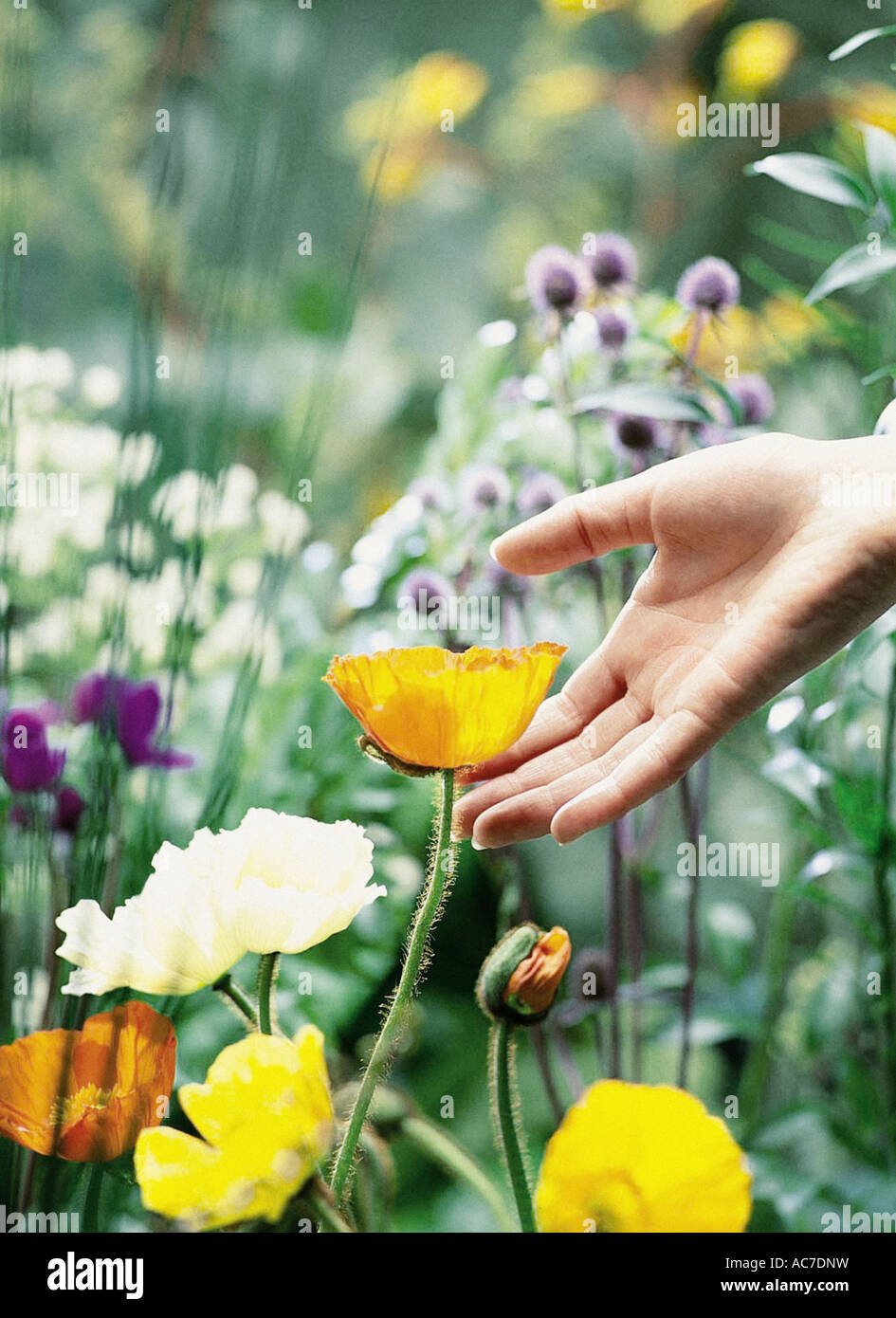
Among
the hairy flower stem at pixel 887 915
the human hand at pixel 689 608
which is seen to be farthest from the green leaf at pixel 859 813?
the human hand at pixel 689 608

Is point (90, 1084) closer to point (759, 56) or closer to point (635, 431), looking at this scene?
point (635, 431)

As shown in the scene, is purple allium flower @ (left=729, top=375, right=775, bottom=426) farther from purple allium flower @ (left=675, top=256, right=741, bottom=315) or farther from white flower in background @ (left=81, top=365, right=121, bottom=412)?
white flower in background @ (left=81, top=365, right=121, bottom=412)

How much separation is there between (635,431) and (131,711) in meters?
0.30

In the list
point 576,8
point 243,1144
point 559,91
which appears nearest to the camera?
point 243,1144

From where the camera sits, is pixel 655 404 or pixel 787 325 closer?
pixel 655 404

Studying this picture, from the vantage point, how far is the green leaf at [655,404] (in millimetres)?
509

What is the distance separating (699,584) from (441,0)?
19.4 inches

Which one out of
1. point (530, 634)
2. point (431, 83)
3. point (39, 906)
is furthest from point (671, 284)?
point (39, 906)

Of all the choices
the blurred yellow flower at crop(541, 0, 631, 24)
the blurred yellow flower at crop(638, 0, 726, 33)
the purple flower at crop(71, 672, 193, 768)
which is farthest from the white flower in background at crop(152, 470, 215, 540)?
the blurred yellow flower at crop(638, 0, 726, 33)

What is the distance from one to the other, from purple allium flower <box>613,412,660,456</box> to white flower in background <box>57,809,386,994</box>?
0.30 meters

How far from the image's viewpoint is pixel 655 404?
0.51 metres

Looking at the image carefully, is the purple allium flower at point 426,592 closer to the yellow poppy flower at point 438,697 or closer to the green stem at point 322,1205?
the yellow poppy flower at point 438,697

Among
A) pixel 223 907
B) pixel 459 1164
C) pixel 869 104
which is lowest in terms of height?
pixel 459 1164

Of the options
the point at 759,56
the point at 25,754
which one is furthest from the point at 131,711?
the point at 759,56
